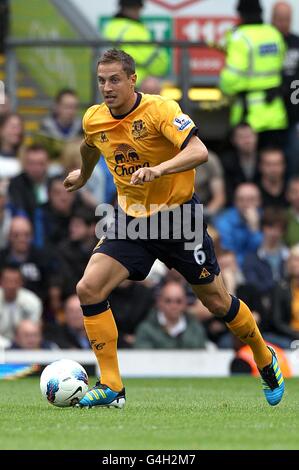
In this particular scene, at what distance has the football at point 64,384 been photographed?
29.2ft

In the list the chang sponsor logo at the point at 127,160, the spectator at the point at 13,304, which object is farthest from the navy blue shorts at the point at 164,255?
the spectator at the point at 13,304

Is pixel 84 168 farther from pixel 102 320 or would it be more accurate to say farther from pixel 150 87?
pixel 150 87

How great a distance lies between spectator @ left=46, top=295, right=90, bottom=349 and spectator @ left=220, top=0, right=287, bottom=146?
3.91 metres

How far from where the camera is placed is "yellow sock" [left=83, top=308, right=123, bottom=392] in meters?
8.86

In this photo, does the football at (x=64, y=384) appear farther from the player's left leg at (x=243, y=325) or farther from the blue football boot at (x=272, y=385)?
the blue football boot at (x=272, y=385)

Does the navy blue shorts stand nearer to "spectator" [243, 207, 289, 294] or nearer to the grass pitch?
the grass pitch

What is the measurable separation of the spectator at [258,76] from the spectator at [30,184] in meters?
2.69

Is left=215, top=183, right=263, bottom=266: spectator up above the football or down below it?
below

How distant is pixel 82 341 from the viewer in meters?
14.4

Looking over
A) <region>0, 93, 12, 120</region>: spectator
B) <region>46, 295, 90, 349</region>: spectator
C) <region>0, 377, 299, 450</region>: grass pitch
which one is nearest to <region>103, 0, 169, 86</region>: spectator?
<region>0, 93, 12, 120</region>: spectator

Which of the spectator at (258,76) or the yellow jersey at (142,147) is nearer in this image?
the yellow jersey at (142,147)

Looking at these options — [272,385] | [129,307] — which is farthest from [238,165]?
[272,385]

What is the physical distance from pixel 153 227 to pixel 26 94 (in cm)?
863

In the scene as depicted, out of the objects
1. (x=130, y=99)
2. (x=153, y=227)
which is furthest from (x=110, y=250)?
(x=130, y=99)
